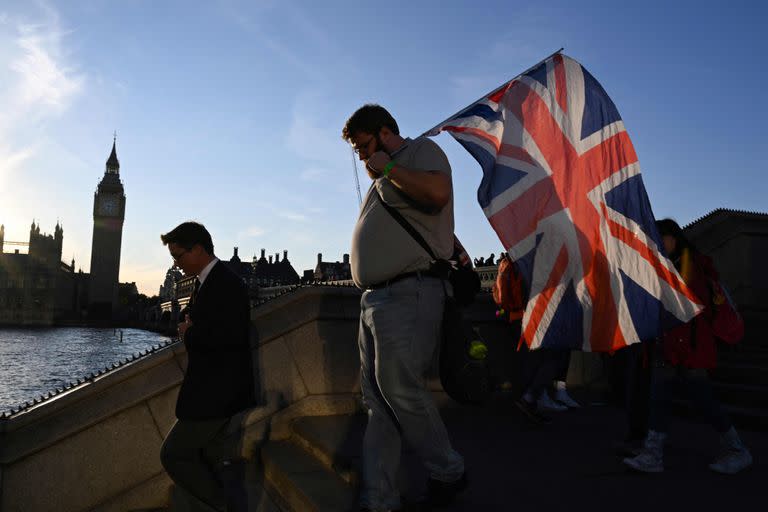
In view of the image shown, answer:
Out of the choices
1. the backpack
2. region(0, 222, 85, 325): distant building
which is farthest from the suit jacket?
region(0, 222, 85, 325): distant building

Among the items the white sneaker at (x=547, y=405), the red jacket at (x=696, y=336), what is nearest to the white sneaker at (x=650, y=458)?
the red jacket at (x=696, y=336)

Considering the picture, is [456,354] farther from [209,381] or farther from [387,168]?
[209,381]

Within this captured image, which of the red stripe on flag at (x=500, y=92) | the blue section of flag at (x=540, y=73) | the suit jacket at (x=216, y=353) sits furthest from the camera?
the blue section of flag at (x=540, y=73)

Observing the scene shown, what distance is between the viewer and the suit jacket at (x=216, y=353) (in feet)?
9.78

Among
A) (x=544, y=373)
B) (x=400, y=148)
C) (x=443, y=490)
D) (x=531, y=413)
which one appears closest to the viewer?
(x=443, y=490)

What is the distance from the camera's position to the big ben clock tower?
450 ft

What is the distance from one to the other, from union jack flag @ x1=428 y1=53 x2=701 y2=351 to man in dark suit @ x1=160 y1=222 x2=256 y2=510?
5.11 feet

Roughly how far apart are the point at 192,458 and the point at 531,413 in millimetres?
2832

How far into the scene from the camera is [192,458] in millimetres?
3031

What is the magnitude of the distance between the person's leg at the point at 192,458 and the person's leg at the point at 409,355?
957 mm

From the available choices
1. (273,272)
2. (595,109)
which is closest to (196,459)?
(595,109)

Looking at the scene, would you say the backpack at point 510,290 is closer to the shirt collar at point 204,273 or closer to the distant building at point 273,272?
the shirt collar at point 204,273

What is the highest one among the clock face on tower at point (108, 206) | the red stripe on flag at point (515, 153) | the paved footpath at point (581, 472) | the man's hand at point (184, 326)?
the clock face on tower at point (108, 206)

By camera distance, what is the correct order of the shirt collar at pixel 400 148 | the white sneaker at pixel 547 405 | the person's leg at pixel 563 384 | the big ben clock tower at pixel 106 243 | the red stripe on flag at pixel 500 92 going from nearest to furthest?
the shirt collar at pixel 400 148 → the red stripe on flag at pixel 500 92 → the person's leg at pixel 563 384 → the white sneaker at pixel 547 405 → the big ben clock tower at pixel 106 243
